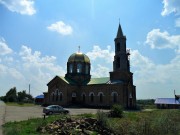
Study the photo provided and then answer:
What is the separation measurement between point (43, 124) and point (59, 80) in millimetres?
40614

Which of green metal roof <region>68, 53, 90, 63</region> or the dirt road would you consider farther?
green metal roof <region>68, 53, 90, 63</region>

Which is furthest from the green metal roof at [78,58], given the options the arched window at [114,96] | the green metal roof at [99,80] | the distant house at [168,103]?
the distant house at [168,103]

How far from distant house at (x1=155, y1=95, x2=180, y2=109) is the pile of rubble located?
52.9m

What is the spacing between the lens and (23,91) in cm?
8975

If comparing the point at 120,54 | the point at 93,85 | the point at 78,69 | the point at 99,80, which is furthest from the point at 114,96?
the point at 78,69

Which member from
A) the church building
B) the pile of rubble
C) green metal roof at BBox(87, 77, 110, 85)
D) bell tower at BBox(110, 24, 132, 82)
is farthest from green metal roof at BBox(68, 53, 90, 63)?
the pile of rubble

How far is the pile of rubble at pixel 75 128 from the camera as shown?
49.2 feet

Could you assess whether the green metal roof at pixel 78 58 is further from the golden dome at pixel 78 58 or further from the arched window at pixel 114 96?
the arched window at pixel 114 96

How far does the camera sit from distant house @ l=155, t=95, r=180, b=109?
6583 centimetres

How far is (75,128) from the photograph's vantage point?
1573cm

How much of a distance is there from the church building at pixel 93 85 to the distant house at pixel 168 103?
17.5 meters

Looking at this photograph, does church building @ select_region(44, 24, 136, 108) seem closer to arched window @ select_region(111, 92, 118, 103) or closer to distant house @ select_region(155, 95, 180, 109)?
arched window @ select_region(111, 92, 118, 103)

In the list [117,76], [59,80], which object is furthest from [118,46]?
[59,80]

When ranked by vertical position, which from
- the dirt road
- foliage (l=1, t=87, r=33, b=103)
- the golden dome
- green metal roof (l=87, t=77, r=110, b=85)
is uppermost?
the golden dome
